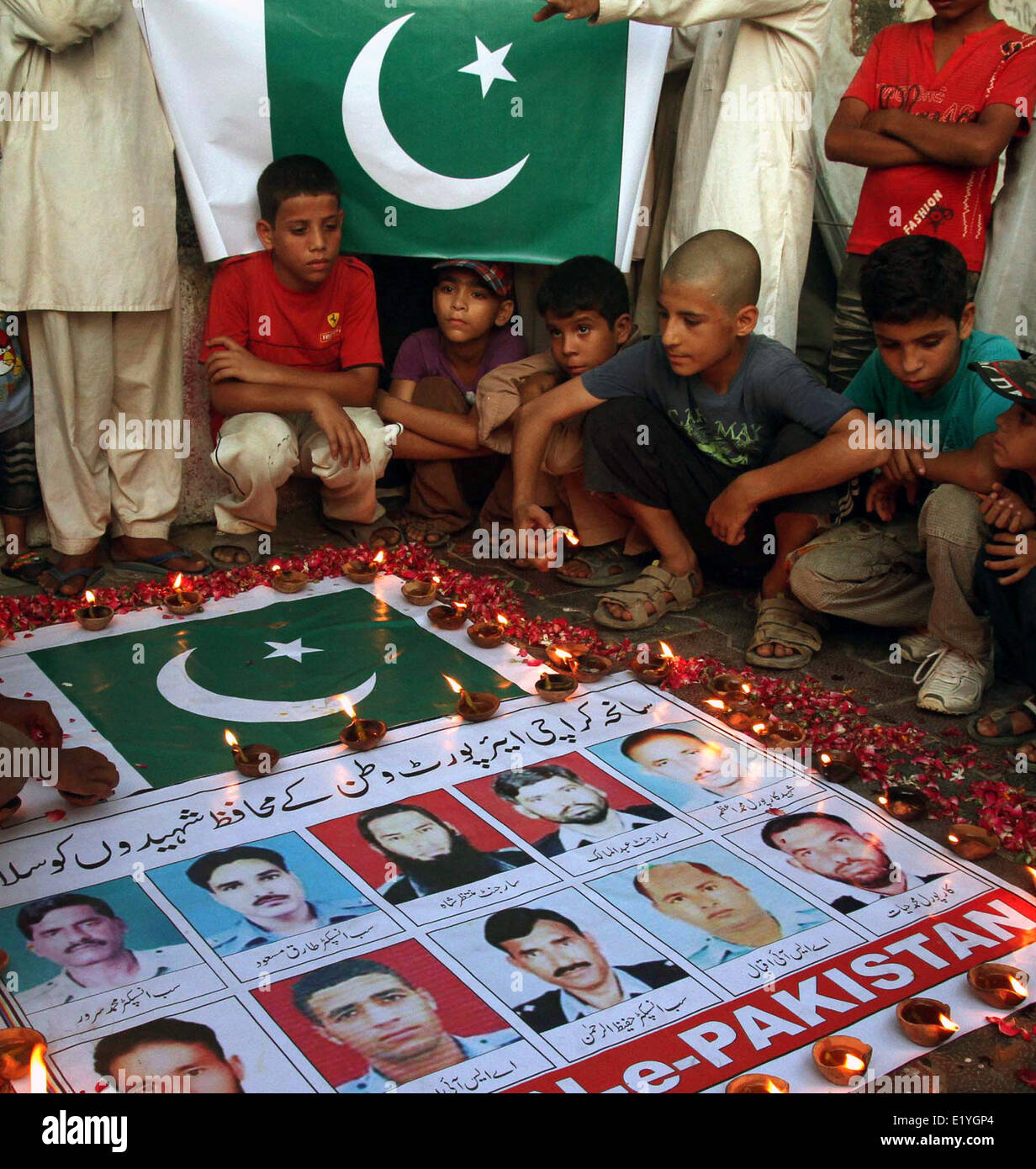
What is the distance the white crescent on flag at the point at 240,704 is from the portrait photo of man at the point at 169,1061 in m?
1.15

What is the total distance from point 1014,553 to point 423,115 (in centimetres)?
236

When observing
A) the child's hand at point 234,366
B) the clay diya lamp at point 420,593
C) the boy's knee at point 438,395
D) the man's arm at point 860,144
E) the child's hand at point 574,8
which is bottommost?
the clay diya lamp at point 420,593

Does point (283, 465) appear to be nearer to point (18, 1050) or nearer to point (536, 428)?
point (536, 428)

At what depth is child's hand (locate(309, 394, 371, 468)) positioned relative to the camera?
13.5ft

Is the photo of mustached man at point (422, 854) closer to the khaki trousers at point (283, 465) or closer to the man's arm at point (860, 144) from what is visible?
the khaki trousers at point (283, 465)

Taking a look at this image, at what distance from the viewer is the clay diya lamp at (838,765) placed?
2990 mm

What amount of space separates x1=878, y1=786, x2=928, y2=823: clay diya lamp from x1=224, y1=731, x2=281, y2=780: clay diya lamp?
4.55ft

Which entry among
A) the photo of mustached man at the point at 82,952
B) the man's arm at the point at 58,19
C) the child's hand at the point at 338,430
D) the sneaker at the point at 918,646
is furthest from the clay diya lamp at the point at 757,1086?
the man's arm at the point at 58,19

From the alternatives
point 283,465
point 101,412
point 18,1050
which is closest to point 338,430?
→ point 283,465

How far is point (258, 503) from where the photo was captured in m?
4.23

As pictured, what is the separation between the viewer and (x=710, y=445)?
3893 millimetres
